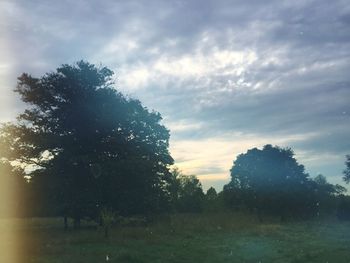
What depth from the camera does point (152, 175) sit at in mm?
49281

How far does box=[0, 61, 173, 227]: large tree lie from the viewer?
45219 millimetres

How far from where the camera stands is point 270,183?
8694 centimetres

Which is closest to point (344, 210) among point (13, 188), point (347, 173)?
point (347, 173)

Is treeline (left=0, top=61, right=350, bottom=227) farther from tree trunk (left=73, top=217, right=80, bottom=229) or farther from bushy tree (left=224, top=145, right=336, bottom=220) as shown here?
bushy tree (left=224, top=145, right=336, bottom=220)

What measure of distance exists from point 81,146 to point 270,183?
160 ft

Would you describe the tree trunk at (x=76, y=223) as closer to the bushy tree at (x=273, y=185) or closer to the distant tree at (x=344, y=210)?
the bushy tree at (x=273, y=185)

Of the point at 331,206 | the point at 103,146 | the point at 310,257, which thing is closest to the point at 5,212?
the point at 103,146

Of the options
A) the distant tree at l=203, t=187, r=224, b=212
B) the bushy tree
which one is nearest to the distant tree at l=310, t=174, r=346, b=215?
the bushy tree

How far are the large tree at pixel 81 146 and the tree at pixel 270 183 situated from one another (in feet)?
132

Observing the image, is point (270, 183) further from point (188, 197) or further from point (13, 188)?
point (13, 188)

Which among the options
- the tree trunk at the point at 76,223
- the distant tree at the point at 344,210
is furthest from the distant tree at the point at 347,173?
the tree trunk at the point at 76,223

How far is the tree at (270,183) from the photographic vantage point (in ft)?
277

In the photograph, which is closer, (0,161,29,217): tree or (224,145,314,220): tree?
(0,161,29,217): tree

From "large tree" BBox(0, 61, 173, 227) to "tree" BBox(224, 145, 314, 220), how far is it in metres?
40.1
